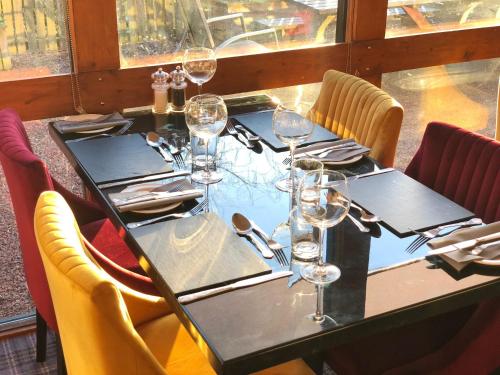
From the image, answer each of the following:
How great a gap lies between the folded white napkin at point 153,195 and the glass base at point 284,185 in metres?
0.23

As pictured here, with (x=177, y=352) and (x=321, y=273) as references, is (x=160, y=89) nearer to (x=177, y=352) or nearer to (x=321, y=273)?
(x=177, y=352)

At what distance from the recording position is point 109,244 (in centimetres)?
Result: 242

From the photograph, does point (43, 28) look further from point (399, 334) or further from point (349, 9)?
point (399, 334)

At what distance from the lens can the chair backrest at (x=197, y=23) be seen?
2.93 metres

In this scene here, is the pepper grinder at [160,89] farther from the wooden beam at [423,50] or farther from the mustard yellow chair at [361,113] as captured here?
the wooden beam at [423,50]

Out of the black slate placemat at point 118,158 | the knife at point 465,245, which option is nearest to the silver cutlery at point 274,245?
the knife at point 465,245

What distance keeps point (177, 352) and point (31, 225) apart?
55 cm

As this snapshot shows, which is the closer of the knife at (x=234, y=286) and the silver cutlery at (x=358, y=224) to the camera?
the knife at (x=234, y=286)

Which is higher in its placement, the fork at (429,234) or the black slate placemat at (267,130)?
the black slate placemat at (267,130)

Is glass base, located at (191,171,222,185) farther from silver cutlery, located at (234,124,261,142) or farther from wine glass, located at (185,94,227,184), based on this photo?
silver cutlery, located at (234,124,261,142)

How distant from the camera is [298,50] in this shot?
3.17 m

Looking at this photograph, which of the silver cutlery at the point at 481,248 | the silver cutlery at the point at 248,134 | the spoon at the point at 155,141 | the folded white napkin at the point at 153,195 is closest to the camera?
the silver cutlery at the point at 481,248

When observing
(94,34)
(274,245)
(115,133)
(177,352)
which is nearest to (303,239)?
(274,245)

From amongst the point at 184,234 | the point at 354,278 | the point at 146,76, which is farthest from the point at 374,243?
the point at 146,76
